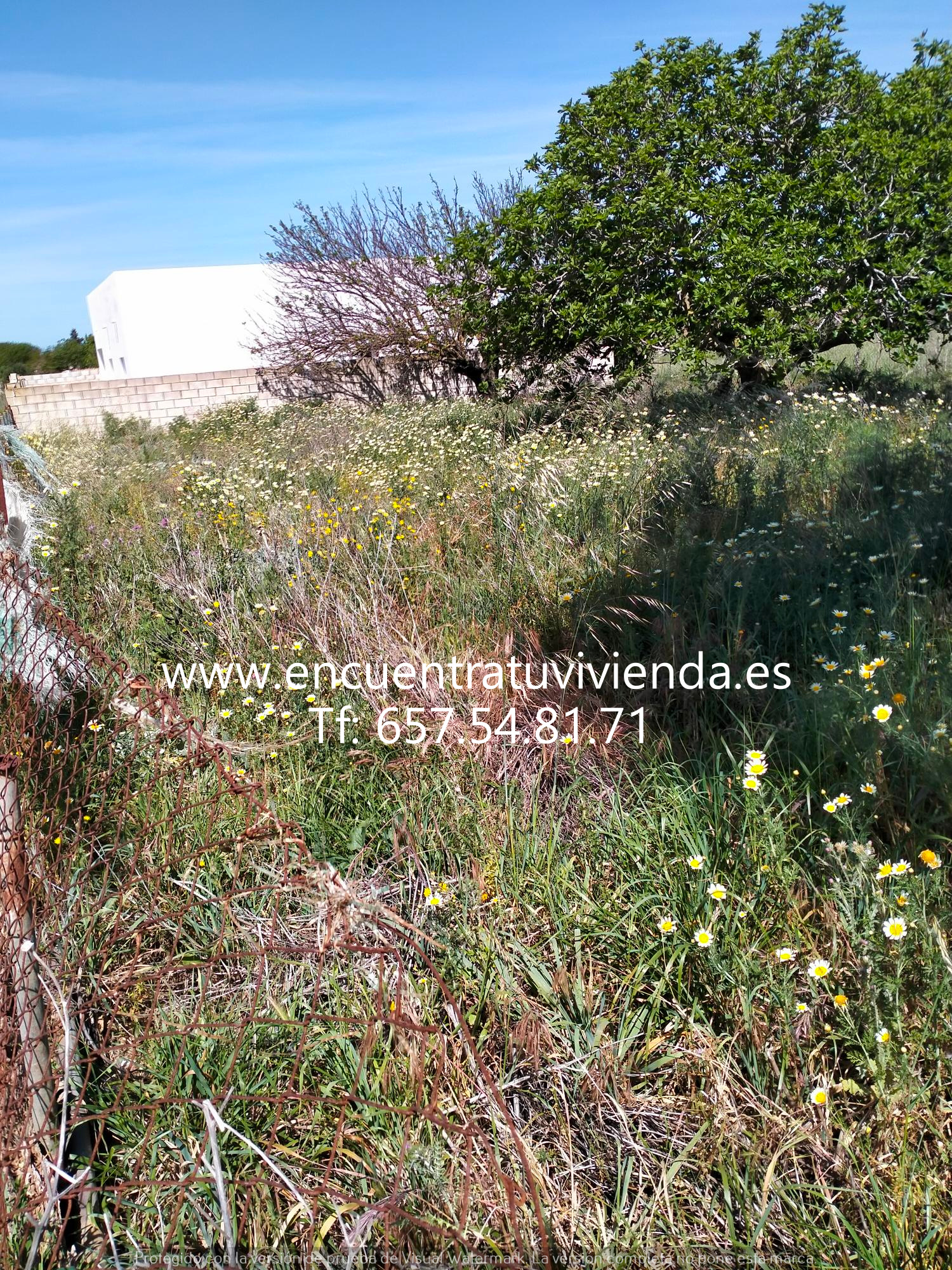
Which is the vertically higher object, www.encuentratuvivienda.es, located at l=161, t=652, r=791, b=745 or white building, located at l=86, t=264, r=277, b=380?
white building, located at l=86, t=264, r=277, b=380

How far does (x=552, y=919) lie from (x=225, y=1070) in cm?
78

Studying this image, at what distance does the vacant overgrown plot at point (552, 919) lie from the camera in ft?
5.08

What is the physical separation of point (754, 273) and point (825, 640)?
6443 mm

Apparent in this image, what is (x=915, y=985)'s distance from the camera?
1.73 m

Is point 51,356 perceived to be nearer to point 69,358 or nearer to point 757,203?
point 69,358

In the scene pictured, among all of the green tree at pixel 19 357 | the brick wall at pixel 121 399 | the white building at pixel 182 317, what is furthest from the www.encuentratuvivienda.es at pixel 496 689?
the green tree at pixel 19 357

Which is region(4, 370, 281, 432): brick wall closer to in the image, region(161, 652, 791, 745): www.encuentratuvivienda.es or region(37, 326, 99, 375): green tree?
region(161, 652, 791, 745): www.encuentratuvivienda.es

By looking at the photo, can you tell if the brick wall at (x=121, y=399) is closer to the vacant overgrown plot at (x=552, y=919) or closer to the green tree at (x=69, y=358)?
the vacant overgrown plot at (x=552, y=919)

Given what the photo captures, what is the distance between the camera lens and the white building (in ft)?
80.6

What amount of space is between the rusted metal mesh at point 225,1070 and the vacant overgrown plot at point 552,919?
13 millimetres

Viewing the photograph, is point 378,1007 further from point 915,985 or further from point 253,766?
point 253,766

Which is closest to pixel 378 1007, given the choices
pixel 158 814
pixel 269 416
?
pixel 158 814

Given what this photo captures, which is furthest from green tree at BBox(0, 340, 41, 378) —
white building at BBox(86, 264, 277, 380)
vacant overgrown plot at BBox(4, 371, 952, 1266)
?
vacant overgrown plot at BBox(4, 371, 952, 1266)

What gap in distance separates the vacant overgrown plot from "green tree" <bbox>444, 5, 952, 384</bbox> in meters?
5.05
